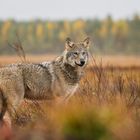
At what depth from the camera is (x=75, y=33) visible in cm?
11712

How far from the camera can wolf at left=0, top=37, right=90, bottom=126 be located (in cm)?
1075

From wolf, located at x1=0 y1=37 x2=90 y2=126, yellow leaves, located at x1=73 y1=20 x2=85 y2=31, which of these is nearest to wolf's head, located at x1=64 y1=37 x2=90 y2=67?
wolf, located at x1=0 y1=37 x2=90 y2=126

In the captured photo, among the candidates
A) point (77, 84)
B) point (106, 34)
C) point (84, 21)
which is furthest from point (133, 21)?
point (77, 84)

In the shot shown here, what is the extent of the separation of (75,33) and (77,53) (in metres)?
105

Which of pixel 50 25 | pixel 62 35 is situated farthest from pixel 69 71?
pixel 50 25

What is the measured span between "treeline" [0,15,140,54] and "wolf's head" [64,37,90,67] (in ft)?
261

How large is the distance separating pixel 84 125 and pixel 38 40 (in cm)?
10548

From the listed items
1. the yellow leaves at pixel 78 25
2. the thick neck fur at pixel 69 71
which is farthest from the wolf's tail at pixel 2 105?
the yellow leaves at pixel 78 25

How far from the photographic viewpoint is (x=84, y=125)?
5945mm

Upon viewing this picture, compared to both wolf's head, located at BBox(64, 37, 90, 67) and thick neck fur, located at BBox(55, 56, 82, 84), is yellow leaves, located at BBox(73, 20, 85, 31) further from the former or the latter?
thick neck fur, located at BBox(55, 56, 82, 84)

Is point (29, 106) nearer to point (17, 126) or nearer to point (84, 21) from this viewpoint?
point (17, 126)

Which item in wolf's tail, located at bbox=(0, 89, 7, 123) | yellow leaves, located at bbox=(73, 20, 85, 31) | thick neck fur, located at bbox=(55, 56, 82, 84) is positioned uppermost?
thick neck fur, located at bbox=(55, 56, 82, 84)

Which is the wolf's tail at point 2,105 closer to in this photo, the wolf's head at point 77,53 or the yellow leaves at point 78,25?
the wolf's head at point 77,53

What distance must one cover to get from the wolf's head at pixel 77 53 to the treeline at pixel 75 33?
7966cm
